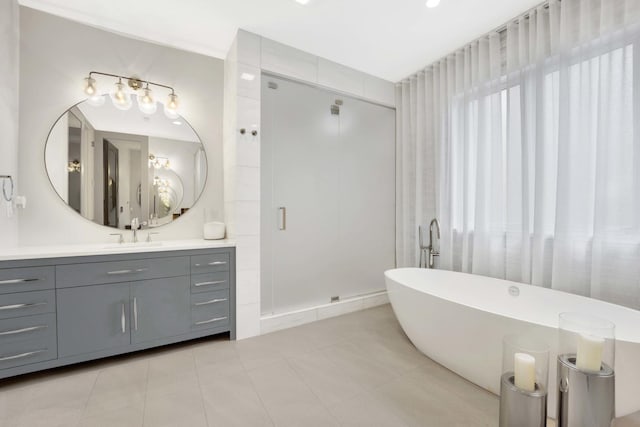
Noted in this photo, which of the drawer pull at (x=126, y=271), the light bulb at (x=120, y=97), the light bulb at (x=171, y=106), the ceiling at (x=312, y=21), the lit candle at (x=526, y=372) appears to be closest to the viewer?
the lit candle at (x=526, y=372)

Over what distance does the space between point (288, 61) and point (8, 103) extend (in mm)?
2254

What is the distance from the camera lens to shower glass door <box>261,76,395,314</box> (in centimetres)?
285

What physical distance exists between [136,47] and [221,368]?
2.94m

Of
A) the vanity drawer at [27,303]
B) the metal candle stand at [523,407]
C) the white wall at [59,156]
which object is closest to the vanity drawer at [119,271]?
the vanity drawer at [27,303]

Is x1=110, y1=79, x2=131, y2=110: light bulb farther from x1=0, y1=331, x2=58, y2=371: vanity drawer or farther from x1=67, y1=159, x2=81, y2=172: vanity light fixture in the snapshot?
x1=0, y1=331, x2=58, y2=371: vanity drawer

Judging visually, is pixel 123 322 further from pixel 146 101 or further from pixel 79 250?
pixel 146 101

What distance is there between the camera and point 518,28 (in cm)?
243

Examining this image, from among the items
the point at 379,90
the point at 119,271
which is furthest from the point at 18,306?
the point at 379,90

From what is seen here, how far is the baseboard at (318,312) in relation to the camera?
2.78 metres

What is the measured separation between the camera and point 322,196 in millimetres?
3156

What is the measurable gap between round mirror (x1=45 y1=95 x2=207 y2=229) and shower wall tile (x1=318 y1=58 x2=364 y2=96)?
4.93 feet

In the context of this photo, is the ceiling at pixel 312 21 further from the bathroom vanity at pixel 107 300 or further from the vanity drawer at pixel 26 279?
the vanity drawer at pixel 26 279

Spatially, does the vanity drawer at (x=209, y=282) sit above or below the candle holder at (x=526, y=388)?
below

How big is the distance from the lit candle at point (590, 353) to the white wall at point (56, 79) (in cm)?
299
